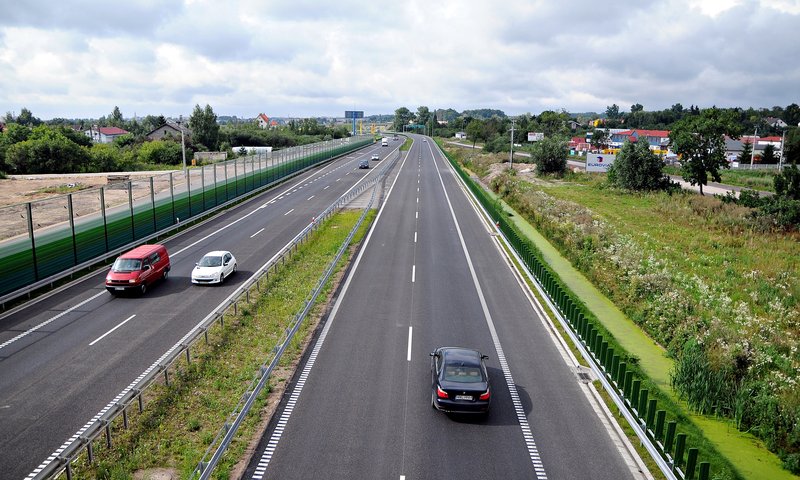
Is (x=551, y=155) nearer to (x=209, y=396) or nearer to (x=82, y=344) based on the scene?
(x=82, y=344)

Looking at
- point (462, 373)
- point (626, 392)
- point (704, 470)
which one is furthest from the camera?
point (626, 392)

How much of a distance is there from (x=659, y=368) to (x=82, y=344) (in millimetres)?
20466

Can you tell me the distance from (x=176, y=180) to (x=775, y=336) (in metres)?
39.2

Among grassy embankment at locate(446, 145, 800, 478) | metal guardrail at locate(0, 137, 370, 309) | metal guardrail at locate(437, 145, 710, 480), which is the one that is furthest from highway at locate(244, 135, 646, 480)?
metal guardrail at locate(0, 137, 370, 309)

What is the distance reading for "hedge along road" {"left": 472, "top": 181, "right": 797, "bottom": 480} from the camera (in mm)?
14031

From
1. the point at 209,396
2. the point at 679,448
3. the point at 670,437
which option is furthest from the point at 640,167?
the point at 209,396

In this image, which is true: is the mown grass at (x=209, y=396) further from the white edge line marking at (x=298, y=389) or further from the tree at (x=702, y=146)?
the tree at (x=702, y=146)

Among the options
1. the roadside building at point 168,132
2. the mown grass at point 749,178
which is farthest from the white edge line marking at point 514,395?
the roadside building at point 168,132

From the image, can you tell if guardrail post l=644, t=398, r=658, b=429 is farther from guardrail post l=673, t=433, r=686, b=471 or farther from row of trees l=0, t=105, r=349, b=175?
row of trees l=0, t=105, r=349, b=175

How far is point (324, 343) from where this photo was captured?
20.9 meters

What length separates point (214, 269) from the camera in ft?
90.4

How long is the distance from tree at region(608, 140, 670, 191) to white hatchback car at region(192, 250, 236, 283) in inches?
2014

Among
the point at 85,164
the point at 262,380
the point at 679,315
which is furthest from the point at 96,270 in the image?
the point at 85,164

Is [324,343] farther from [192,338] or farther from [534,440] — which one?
[534,440]
